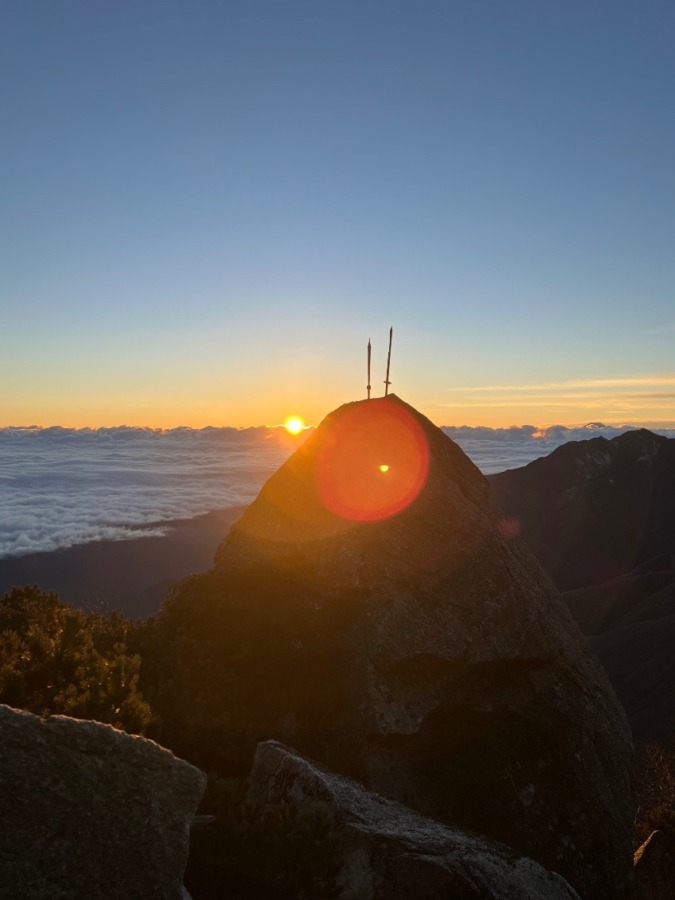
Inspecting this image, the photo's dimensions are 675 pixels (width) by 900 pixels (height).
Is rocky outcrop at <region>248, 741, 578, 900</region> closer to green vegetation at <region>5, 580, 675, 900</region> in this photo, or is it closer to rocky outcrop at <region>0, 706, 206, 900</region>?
green vegetation at <region>5, 580, 675, 900</region>

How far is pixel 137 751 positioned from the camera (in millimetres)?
7281

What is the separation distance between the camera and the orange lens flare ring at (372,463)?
18328 mm

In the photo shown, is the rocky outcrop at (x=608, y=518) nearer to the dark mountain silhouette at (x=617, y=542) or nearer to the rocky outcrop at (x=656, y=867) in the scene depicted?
the dark mountain silhouette at (x=617, y=542)

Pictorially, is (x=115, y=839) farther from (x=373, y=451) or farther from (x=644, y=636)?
(x=644, y=636)

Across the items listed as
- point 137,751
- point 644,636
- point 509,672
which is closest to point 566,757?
point 509,672

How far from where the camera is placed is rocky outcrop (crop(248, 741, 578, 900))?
27.8 feet

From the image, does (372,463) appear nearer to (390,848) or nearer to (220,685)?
(220,685)

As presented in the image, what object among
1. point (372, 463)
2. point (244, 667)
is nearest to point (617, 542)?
point (372, 463)

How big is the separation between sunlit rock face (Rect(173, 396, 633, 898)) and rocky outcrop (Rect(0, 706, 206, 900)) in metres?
6.33

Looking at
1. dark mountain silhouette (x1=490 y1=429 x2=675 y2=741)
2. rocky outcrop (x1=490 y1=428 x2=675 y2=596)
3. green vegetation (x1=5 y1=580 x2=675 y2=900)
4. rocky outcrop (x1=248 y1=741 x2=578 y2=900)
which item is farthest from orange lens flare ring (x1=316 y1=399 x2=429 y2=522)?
rocky outcrop (x1=490 y1=428 x2=675 y2=596)

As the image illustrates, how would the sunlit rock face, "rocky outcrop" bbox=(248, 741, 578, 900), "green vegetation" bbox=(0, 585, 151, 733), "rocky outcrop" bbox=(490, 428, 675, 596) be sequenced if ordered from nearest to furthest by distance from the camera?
"rocky outcrop" bbox=(248, 741, 578, 900) < "green vegetation" bbox=(0, 585, 151, 733) < the sunlit rock face < "rocky outcrop" bbox=(490, 428, 675, 596)

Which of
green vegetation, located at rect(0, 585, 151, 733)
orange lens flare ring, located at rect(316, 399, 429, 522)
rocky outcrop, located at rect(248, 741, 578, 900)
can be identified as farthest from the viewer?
orange lens flare ring, located at rect(316, 399, 429, 522)

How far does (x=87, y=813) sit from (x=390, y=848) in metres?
4.25

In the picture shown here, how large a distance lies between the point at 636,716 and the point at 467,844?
75.8 metres
